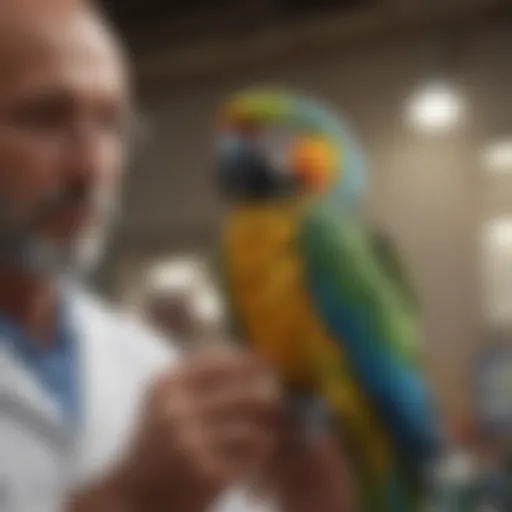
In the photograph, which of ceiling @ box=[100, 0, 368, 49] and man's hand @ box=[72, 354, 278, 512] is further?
ceiling @ box=[100, 0, 368, 49]

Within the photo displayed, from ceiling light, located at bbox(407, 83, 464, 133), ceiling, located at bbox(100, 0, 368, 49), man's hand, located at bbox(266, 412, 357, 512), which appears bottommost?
man's hand, located at bbox(266, 412, 357, 512)

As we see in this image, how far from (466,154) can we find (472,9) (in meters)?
0.11

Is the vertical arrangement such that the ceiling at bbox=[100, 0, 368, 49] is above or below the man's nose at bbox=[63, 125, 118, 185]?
above

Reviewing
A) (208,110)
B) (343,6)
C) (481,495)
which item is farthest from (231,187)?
(481,495)

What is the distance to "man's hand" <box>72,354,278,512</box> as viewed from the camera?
695mm

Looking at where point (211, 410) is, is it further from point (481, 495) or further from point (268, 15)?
point (268, 15)

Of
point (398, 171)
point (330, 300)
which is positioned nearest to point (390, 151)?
point (398, 171)

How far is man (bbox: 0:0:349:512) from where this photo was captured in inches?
27.3

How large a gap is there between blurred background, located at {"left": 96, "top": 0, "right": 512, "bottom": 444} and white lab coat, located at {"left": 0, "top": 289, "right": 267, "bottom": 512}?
0.08 feet

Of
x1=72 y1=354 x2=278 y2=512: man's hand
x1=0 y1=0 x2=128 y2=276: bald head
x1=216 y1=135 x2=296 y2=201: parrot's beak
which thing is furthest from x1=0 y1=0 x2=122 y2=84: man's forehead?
x1=72 y1=354 x2=278 y2=512: man's hand

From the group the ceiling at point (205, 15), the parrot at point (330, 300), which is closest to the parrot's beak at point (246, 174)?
the parrot at point (330, 300)

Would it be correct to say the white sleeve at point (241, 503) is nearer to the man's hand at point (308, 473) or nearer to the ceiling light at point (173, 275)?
the man's hand at point (308, 473)

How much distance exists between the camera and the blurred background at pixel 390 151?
0.75m

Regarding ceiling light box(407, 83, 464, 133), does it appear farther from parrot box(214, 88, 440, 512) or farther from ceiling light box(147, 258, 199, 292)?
ceiling light box(147, 258, 199, 292)
